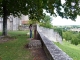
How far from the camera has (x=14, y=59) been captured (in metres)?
9.34

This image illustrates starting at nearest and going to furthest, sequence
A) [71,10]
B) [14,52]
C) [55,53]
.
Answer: [55,53]
[14,52]
[71,10]

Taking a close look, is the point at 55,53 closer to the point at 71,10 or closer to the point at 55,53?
the point at 55,53

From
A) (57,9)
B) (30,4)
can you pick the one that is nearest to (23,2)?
(30,4)

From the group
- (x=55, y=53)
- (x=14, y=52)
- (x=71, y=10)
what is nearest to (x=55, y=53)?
(x=55, y=53)

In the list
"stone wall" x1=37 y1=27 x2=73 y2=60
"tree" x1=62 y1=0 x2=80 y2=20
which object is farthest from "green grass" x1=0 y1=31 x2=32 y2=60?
"tree" x1=62 y1=0 x2=80 y2=20

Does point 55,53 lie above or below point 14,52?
above

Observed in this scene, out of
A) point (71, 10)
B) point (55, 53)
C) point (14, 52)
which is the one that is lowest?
point (14, 52)

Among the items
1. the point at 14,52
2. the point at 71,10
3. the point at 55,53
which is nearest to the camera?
the point at 55,53

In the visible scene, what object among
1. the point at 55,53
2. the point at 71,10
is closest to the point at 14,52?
the point at 55,53

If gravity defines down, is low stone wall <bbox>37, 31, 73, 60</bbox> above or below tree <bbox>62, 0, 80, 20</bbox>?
below

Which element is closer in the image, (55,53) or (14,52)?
(55,53)

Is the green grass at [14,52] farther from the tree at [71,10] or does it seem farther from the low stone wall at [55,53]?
the tree at [71,10]

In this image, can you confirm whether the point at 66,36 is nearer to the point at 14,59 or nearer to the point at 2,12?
the point at 2,12

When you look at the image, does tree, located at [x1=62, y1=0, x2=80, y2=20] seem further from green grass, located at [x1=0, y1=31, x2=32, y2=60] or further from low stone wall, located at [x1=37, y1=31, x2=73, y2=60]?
green grass, located at [x1=0, y1=31, x2=32, y2=60]
